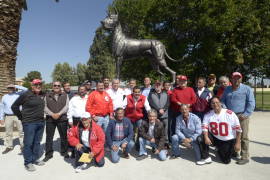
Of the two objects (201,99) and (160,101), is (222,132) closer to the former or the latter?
(201,99)

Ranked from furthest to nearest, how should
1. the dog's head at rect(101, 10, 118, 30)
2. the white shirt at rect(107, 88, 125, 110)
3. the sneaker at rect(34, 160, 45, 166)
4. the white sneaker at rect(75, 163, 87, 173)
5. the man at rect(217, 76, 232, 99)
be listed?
the dog's head at rect(101, 10, 118, 30) → the white shirt at rect(107, 88, 125, 110) → the man at rect(217, 76, 232, 99) → the sneaker at rect(34, 160, 45, 166) → the white sneaker at rect(75, 163, 87, 173)

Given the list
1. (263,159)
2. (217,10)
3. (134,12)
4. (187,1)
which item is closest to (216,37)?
(217,10)

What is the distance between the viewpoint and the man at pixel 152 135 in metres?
4.68

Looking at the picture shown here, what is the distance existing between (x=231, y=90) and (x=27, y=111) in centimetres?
417

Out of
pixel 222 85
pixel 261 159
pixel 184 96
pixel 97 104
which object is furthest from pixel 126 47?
pixel 261 159

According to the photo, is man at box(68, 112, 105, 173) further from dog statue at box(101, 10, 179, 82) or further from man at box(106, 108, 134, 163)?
dog statue at box(101, 10, 179, 82)

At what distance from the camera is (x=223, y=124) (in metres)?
4.29

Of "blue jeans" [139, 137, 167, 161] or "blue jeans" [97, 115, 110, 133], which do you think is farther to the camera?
"blue jeans" [97, 115, 110, 133]

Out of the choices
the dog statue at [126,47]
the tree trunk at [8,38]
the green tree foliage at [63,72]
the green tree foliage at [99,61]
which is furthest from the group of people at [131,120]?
the green tree foliage at [63,72]

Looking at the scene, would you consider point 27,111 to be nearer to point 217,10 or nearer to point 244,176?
point 244,176

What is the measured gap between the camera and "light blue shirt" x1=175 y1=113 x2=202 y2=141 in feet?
15.0

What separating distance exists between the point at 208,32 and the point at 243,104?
10064 mm

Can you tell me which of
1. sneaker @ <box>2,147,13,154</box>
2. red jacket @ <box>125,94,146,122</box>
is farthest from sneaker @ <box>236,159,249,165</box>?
sneaker @ <box>2,147,13,154</box>

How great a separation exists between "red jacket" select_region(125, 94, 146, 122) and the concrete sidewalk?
0.95m
